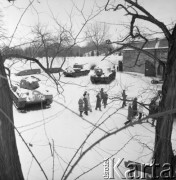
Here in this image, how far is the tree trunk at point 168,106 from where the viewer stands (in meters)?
3.35

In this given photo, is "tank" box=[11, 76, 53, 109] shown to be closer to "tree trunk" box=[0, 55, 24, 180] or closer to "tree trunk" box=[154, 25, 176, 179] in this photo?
"tree trunk" box=[154, 25, 176, 179]

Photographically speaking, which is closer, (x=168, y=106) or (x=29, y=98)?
(x=168, y=106)

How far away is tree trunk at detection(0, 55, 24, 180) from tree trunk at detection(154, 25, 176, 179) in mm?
→ 2121

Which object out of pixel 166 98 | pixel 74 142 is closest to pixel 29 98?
pixel 74 142

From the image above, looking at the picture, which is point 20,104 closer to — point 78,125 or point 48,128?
point 48,128

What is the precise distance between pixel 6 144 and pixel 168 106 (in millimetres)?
2526

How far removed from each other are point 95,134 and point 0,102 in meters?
6.22

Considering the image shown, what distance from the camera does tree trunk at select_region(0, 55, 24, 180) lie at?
227 centimetres

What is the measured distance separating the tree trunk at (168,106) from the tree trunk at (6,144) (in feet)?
6.96

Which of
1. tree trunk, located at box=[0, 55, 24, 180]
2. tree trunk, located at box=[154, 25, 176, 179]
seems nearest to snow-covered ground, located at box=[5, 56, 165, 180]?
tree trunk, located at box=[154, 25, 176, 179]

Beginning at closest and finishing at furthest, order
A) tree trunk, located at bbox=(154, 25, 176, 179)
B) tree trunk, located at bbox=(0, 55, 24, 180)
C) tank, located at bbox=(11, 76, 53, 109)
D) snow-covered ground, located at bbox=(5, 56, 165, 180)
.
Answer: tree trunk, located at bbox=(0, 55, 24, 180), tree trunk, located at bbox=(154, 25, 176, 179), snow-covered ground, located at bbox=(5, 56, 165, 180), tank, located at bbox=(11, 76, 53, 109)

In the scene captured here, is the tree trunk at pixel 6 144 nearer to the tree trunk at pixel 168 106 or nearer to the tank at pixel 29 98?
the tree trunk at pixel 168 106

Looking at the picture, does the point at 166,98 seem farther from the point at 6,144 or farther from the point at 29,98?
the point at 29,98

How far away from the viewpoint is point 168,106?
3.42 meters
